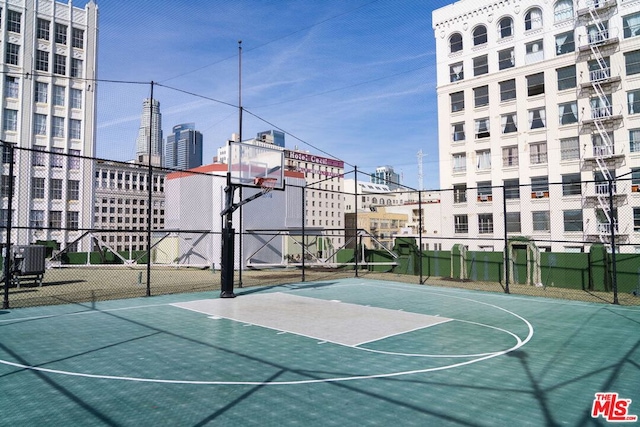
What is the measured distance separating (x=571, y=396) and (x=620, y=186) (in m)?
30.6

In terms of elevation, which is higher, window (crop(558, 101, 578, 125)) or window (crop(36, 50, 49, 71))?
window (crop(36, 50, 49, 71))

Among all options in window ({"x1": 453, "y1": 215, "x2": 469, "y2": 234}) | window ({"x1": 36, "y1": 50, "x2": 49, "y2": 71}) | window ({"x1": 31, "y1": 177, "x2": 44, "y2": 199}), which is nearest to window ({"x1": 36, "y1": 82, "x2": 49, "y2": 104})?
window ({"x1": 36, "y1": 50, "x2": 49, "y2": 71})

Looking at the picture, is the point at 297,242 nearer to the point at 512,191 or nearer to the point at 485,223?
the point at 485,223

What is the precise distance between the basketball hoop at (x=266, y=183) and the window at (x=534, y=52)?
29229 millimetres

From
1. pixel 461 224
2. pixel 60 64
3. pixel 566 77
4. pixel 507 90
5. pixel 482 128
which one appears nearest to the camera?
pixel 566 77

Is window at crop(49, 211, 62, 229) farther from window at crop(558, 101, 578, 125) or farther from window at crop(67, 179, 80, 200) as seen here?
window at crop(558, 101, 578, 125)

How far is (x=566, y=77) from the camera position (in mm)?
33000

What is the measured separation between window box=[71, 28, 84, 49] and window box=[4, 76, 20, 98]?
26.5 feet

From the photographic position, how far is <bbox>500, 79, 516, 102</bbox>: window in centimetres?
3556

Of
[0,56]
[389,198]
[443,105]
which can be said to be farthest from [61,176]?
[389,198]

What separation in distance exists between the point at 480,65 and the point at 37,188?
47.0 metres

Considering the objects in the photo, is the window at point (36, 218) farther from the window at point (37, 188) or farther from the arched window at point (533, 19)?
the arched window at point (533, 19)

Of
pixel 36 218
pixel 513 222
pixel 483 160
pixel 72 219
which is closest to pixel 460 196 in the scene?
pixel 483 160

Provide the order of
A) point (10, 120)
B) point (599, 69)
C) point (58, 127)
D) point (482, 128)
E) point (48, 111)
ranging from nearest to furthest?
point (599, 69), point (482, 128), point (10, 120), point (48, 111), point (58, 127)
